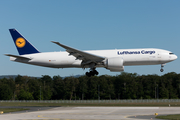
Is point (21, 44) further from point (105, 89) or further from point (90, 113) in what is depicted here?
point (105, 89)

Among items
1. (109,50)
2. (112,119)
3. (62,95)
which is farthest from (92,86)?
(112,119)

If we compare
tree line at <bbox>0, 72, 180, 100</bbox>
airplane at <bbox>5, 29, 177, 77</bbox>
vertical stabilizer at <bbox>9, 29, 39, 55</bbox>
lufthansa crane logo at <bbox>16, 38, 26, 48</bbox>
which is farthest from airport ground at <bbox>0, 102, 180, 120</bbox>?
tree line at <bbox>0, 72, 180, 100</bbox>

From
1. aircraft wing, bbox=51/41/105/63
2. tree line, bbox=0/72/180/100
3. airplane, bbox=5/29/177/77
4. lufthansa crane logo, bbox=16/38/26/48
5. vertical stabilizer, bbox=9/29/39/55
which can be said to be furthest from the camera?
tree line, bbox=0/72/180/100

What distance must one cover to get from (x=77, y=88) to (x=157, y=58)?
88.2 m

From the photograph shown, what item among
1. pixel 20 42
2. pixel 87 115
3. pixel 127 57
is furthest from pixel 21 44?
pixel 127 57

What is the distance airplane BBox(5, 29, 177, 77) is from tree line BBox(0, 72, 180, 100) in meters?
70.7

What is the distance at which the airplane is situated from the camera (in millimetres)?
36156

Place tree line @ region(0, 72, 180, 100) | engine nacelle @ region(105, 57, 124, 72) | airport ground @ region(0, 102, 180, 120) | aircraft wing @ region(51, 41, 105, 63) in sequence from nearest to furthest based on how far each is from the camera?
airport ground @ region(0, 102, 180, 120) → aircraft wing @ region(51, 41, 105, 63) → engine nacelle @ region(105, 57, 124, 72) → tree line @ region(0, 72, 180, 100)

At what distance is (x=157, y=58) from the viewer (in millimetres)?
36312

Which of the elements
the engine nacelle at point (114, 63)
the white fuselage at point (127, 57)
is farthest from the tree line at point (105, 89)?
the engine nacelle at point (114, 63)

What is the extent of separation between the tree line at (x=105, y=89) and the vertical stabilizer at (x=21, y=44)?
225ft

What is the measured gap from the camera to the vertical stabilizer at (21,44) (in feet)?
136

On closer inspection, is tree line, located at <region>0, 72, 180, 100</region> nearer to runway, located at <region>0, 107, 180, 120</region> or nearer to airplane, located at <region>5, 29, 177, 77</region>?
airplane, located at <region>5, 29, 177, 77</region>

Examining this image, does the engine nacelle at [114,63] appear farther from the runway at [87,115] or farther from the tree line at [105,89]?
the tree line at [105,89]
